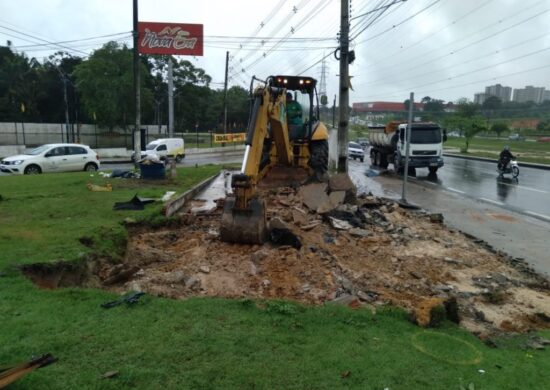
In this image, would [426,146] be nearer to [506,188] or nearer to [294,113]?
[506,188]

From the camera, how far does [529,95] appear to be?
79438 millimetres

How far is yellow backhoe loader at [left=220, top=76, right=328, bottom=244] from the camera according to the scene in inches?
307

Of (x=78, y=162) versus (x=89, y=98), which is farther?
(x=89, y=98)

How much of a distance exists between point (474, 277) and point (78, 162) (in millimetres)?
19343

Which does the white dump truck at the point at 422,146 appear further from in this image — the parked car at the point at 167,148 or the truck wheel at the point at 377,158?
the parked car at the point at 167,148

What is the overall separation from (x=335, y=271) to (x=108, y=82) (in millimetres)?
44456

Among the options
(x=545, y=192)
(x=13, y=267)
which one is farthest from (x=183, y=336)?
(x=545, y=192)

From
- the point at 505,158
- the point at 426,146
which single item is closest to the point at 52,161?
the point at 426,146

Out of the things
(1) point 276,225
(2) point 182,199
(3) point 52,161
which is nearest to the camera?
(1) point 276,225

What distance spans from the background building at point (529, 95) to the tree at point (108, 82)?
66.6 meters

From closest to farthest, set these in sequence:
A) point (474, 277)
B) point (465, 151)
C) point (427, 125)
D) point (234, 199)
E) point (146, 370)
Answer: point (146, 370), point (474, 277), point (234, 199), point (427, 125), point (465, 151)

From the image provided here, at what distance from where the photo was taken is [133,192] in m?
13.4

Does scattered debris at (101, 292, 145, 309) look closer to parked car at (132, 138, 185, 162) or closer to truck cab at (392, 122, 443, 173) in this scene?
truck cab at (392, 122, 443, 173)

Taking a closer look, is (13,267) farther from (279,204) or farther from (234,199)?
(279,204)
